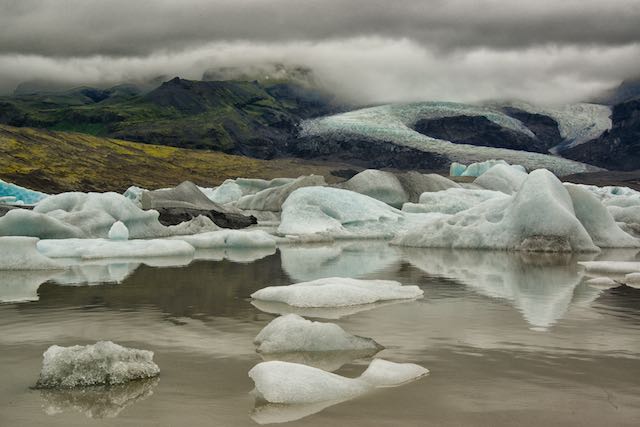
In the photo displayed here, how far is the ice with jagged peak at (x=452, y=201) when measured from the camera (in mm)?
33062

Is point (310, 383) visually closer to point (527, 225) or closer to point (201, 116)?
point (527, 225)

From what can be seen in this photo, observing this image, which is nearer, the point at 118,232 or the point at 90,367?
the point at 90,367

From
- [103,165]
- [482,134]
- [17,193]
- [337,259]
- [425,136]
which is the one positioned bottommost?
[337,259]

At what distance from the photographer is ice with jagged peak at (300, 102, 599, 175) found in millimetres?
83250

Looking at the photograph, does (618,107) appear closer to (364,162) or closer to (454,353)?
(364,162)

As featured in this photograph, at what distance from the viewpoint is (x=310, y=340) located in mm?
7098

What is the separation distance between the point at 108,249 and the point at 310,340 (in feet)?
40.3

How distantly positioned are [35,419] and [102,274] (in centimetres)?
986

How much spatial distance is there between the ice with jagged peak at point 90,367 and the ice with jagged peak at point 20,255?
367 inches

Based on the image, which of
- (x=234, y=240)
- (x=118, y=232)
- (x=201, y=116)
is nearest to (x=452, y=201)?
(x=234, y=240)

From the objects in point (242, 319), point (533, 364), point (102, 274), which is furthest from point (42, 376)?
point (102, 274)

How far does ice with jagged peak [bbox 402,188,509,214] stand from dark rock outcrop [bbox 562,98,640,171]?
A: 98737 millimetres

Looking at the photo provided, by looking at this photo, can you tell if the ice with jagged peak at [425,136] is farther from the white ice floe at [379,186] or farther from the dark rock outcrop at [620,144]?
Answer: the white ice floe at [379,186]

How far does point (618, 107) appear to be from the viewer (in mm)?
134500
